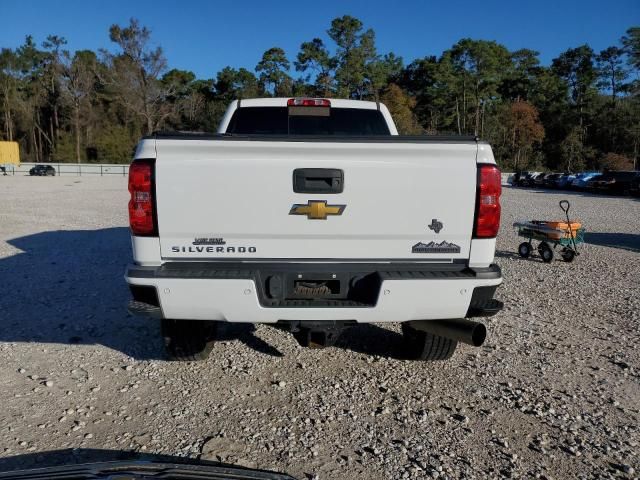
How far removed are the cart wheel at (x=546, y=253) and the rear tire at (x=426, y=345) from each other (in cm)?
551

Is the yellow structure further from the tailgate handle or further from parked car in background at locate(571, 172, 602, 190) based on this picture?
the tailgate handle

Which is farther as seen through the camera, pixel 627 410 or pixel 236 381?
pixel 236 381

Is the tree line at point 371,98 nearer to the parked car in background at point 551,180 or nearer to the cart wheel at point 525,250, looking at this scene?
the parked car in background at point 551,180

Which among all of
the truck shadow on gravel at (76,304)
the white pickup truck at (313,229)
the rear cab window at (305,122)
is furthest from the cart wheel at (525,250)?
the white pickup truck at (313,229)

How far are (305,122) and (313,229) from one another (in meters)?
2.40

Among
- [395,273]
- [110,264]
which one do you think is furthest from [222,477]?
[110,264]

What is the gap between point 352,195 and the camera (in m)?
2.98

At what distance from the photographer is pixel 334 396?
11.4ft

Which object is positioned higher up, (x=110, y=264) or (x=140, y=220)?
(x=140, y=220)

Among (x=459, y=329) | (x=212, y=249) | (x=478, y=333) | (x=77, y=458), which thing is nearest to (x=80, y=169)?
(x=212, y=249)

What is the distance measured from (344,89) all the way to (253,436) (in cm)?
6390

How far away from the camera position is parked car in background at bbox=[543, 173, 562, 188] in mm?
40438

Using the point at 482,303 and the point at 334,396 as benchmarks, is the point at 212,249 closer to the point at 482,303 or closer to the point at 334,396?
the point at 334,396

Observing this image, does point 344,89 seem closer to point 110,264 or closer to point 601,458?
point 110,264
